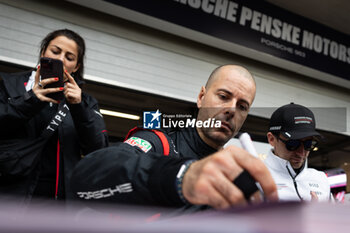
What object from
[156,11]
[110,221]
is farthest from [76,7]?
[110,221]

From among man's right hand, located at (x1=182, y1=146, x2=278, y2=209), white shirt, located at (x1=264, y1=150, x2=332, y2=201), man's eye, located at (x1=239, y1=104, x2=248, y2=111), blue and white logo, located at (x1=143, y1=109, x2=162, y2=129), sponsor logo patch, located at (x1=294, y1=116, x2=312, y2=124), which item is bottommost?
white shirt, located at (x1=264, y1=150, x2=332, y2=201)

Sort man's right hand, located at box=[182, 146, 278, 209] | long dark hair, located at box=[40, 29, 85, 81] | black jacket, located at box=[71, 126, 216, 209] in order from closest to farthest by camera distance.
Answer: man's right hand, located at box=[182, 146, 278, 209], black jacket, located at box=[71, 126, 216, 209], long dark hair, located at box=[40, 29, 85, 81]

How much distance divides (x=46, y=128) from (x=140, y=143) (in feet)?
2.60

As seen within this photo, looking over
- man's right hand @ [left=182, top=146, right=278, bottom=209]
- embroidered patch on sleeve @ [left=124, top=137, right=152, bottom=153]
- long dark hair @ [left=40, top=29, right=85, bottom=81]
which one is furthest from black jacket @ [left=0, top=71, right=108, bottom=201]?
man's right hand @ [left=182, top=146, right=278, bottom=209]

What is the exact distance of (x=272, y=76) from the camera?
493 cm

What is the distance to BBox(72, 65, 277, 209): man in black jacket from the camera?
1.35ft

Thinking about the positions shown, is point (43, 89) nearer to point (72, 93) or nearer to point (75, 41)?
point (72, 93)

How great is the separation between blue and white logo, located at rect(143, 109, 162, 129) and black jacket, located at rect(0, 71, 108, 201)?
757 millimetres

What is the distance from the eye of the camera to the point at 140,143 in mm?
881

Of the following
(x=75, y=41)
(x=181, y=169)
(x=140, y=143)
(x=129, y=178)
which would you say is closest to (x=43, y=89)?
(x=75, y=41)

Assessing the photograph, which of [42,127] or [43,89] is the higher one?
[43,89]

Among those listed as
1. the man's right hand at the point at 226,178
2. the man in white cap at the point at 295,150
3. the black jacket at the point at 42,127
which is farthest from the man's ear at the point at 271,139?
the man's right hand at the point at 226,178

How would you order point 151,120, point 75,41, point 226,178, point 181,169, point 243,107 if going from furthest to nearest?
point 75,41
point 243,107
point 151,120
point 181,169
point 226,178

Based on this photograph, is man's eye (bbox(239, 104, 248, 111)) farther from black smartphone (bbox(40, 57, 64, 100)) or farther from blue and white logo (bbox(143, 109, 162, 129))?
black smartphone (bbox(40, 57, 64, 100))
